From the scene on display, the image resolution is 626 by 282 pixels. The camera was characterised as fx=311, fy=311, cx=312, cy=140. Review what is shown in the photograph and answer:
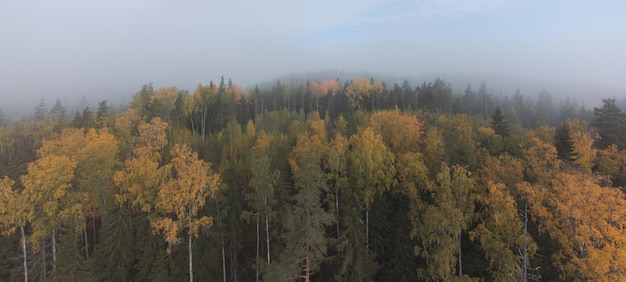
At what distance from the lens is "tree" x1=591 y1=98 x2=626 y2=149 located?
4491 cm

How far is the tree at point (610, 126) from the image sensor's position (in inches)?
1768

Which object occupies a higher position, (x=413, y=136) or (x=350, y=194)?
(x=413, y=136)

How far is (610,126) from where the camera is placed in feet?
154

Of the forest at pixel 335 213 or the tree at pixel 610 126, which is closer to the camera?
the forest at pixel 335 213

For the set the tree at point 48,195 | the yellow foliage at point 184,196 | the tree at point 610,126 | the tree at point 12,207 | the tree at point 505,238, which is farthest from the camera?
the tree at point 610,126

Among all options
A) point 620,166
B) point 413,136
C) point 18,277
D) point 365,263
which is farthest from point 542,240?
point 18,277

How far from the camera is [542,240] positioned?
77.4 ft

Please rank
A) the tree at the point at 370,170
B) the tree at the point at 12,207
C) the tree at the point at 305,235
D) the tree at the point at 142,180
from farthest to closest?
the tree at the point at 370,170
the tree at the point at 142,180
the tree at the point at 12,207
the tree at the point at 305,235

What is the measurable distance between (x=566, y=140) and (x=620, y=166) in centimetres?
1176

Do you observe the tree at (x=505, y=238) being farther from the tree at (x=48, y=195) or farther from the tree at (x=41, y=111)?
the tree at (x=41, y=111)

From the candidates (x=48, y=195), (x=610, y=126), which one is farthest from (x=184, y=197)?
(x=610, y=126)

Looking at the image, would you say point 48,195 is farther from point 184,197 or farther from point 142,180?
point 184,197

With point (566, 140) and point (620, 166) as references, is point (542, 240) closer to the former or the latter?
point (566, 140)

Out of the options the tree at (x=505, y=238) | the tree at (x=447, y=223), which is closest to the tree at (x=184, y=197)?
the tree at (x=447, y=223)
